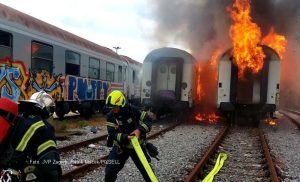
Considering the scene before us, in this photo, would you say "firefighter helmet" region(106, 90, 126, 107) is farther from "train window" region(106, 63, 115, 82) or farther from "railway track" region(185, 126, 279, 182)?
"train window" region(106, 63, 115, 82)

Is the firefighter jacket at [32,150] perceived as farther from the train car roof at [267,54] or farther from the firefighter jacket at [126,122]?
the train car roof at [267,54]

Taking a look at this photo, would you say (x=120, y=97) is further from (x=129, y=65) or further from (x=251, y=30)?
(x=129, y=65)

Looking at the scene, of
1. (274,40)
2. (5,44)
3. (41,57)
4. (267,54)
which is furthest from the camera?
(274,40)

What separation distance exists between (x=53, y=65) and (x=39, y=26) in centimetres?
143

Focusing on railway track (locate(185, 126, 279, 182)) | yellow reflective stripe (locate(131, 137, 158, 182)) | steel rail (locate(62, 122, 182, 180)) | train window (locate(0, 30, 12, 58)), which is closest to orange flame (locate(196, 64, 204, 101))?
railway track (locate(185, 126, 279, 182))

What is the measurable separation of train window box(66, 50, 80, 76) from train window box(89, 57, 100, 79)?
1437mm

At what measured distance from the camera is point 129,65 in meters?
25.9

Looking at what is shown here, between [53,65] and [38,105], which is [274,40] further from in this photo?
[38,105]

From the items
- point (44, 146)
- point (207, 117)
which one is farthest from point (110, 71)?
point (44, 146)

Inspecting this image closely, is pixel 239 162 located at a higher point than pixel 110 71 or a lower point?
lower

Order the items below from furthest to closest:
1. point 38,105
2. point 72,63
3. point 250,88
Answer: point 250,88 → point 72,63 → point 38,105

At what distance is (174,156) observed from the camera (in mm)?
9867

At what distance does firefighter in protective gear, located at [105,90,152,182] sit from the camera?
5191mm

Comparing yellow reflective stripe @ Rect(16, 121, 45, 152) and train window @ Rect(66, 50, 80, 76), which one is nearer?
yellow reflective stripe @ Rect(16, 121, 45, 152)
